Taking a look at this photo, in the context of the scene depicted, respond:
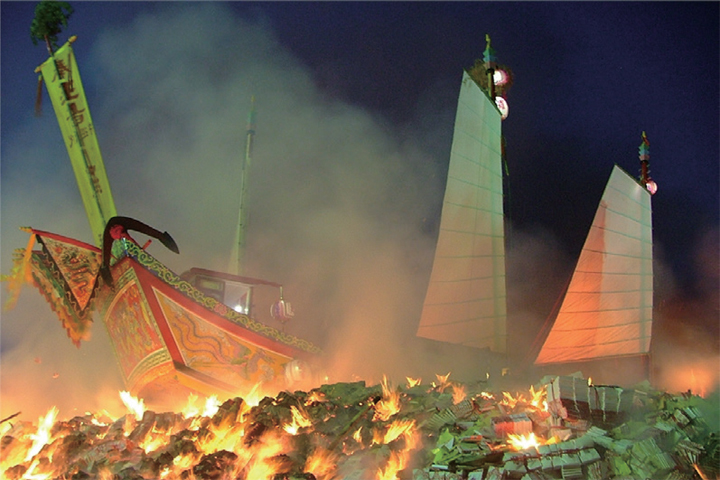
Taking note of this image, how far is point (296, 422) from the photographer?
5.99 m

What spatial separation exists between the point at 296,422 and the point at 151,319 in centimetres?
281

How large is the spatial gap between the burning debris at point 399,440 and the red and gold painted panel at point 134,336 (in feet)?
3.23

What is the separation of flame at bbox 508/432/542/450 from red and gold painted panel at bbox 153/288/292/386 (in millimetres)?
3739

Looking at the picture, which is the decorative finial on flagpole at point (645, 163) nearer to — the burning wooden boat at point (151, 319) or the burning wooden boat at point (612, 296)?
the burning wooden boat at point (612, 296)

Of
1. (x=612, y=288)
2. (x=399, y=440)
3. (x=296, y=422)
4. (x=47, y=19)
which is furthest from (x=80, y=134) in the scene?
(x=612, y=288)

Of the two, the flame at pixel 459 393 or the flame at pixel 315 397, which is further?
the flame at pixel 459 393

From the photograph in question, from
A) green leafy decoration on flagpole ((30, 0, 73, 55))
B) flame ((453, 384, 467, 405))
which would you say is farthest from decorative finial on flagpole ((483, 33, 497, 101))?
green leafy decoration on flagpole ((30, 0, 73, 55))

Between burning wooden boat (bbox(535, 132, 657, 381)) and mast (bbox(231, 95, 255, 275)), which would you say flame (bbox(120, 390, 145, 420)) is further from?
burning wooden boat (bbox(535, 132, 657, 381))

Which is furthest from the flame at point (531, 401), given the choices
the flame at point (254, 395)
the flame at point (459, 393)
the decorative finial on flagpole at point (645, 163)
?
the decorative finial on flagpole at point (645, 163)

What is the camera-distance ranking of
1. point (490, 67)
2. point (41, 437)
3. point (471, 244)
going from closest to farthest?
point (41, 437) < point (471, 244) < point (490, 67)

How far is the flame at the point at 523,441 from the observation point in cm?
512

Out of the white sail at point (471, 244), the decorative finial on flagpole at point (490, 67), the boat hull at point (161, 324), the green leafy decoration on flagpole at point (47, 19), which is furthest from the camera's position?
the decorative finial on flagpole at point (490, 67)

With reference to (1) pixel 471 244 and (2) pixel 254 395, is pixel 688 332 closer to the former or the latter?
(1) pixel 471 244

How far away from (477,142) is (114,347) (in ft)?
22.4
